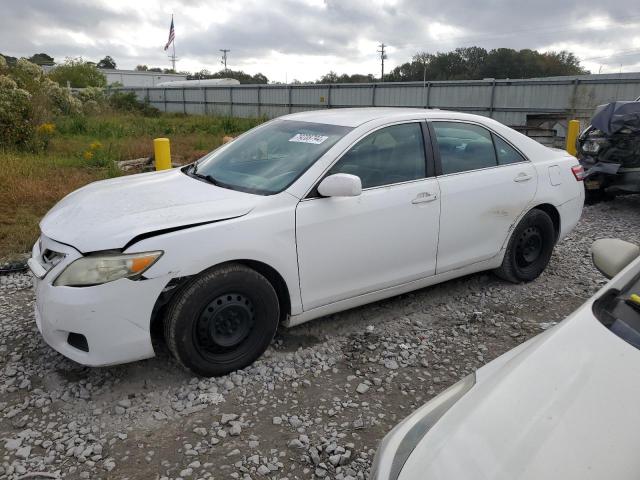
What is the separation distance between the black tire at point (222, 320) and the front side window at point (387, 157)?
3.12 feet

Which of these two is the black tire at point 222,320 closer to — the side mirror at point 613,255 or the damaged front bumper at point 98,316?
the damaged front bumper at point 98,316

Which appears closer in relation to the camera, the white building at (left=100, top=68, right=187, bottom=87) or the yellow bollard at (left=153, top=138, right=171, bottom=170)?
the yellow bollard at (left=153, top=138, right=171, bottom=170)

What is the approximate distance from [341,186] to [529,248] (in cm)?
232

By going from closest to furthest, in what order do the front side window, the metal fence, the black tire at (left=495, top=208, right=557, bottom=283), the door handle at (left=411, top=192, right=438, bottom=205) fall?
the front side window → the door handle at (left=411, top=192, right=438, bottom=205) → the black tire at (left=495, top=208, right=557, bottom=283) → the metal fence

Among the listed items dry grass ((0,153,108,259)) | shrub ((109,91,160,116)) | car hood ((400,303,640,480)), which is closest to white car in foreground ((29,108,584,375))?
car hood ((400,303,640,480))

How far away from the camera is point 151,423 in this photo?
2867 mm

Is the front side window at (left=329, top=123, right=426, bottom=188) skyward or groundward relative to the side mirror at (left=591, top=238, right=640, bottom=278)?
skyward

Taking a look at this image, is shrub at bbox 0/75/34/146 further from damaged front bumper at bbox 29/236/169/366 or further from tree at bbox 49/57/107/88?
tree at bbox 49/57/107/88

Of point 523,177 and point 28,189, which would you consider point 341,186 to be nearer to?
point 523,177

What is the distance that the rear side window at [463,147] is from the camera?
13.4 ft

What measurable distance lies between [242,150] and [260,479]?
8.07 ft

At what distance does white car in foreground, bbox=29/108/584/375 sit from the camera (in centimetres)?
287

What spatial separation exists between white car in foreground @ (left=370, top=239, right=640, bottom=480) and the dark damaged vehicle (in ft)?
20.2

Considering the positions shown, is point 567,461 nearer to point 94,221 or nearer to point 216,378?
point 216,378
